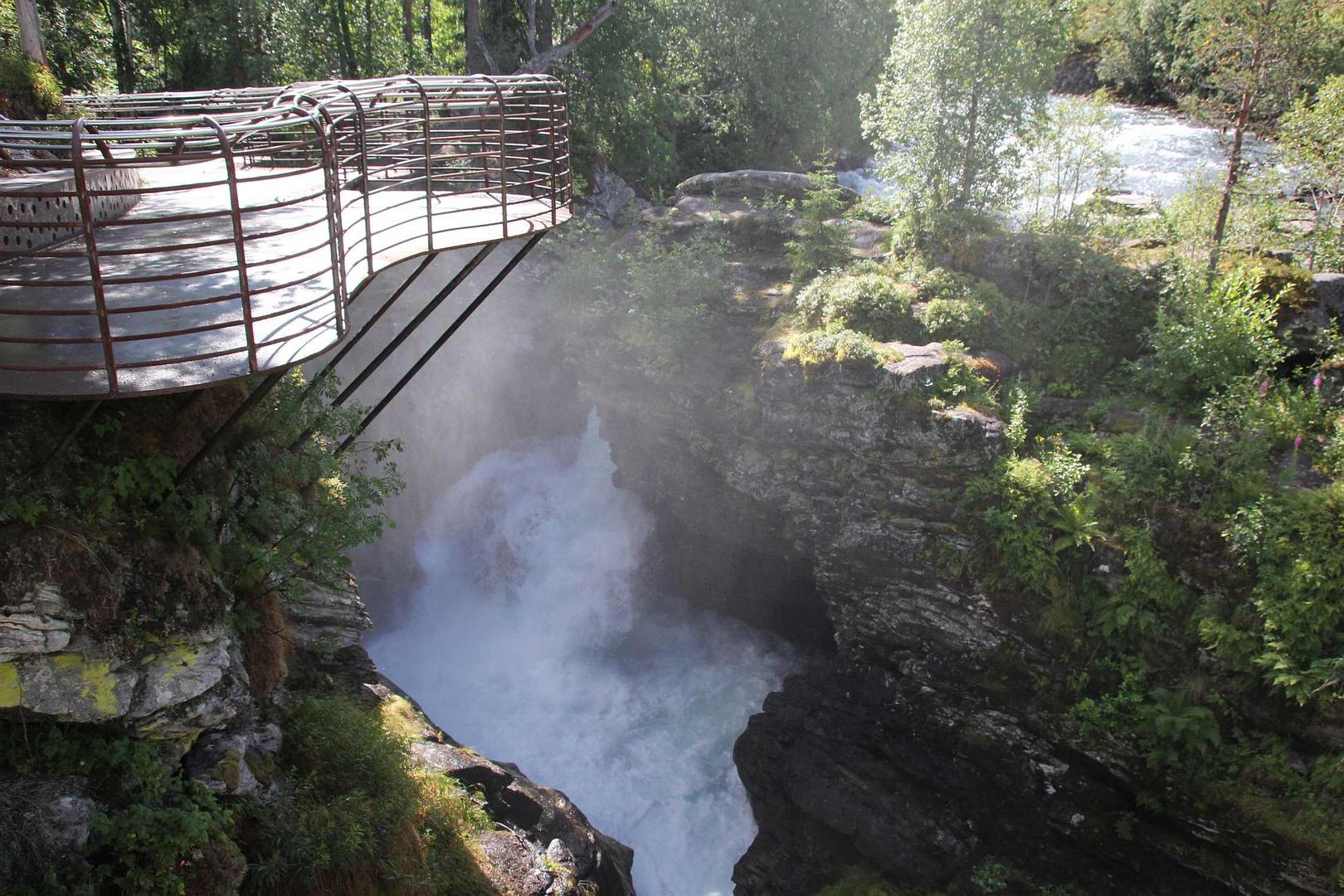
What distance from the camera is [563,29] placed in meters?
25.9

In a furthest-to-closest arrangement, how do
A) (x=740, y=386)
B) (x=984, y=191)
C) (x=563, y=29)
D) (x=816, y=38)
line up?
(x=816, y=38) < (x=563, y=29) < (x=984, y=191) < (x=740, y=386)

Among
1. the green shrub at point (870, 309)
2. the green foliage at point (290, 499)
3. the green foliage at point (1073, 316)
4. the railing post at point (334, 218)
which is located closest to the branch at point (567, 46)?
the green shrub at point (870, 309)

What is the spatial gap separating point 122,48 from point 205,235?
1599 centimetres

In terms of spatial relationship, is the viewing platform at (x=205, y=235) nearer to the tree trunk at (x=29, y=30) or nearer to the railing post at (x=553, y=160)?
the railing post at (x=553, y=160)

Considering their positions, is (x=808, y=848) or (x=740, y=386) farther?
(x=740, y=386)

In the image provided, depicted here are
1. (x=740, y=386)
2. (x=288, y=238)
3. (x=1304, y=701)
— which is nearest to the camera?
(x=288, y=238)

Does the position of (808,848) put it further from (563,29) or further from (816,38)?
(816,38)

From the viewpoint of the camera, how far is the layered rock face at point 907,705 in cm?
1329

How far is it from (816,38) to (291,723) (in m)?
29.0

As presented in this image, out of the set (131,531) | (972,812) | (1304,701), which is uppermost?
(131,531)

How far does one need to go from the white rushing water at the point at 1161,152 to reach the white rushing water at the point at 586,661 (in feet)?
36.0

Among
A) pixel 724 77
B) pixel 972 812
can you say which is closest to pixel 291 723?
pixel 972 812

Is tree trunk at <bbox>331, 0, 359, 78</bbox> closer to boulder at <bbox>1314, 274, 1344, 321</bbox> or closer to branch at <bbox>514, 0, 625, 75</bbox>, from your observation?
branch at <bbox>514, 0, 625, 75</bbox>

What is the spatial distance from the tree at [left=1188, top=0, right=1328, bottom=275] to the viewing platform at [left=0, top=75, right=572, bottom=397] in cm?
1299
